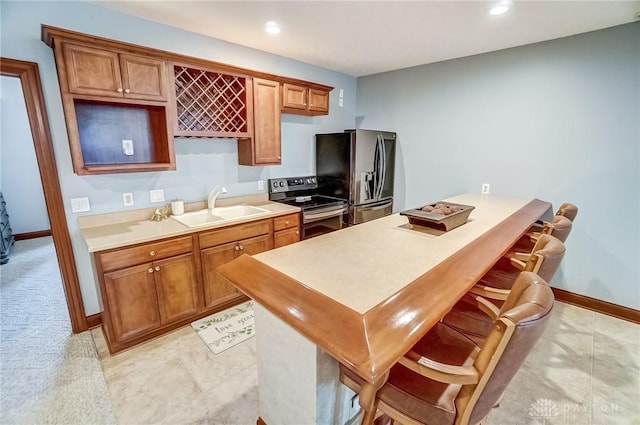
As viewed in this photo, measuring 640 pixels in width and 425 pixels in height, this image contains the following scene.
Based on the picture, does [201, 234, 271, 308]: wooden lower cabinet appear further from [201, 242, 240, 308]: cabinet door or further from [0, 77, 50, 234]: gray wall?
[0, 77, 50, 234]: gray wall

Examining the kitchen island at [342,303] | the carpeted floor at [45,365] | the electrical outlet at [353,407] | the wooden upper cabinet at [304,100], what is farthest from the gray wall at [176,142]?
the electrical outlet at [353,407]

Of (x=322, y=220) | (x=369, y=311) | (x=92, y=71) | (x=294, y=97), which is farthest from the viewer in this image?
(x=322, y=220)

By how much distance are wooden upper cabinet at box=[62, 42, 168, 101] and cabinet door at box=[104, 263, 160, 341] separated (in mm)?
1295

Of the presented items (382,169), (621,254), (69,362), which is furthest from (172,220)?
(621,254)

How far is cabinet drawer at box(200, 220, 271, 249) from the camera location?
245 centimetres

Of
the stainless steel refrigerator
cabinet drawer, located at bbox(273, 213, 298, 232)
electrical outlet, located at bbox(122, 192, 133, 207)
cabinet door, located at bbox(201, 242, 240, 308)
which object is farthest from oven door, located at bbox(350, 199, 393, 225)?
electrical outlet, located at bbox(122, 192, 133, 207)

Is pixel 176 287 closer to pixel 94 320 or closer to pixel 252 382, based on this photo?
pixel 94 320

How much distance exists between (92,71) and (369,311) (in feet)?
7.94

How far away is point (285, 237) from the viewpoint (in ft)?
9.99

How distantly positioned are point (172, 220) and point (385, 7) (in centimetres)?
244

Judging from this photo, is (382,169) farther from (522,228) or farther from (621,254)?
(621,254)

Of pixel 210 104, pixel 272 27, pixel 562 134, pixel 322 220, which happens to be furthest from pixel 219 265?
pixel 562 134

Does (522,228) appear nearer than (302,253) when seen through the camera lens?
No

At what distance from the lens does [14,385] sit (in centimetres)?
189
